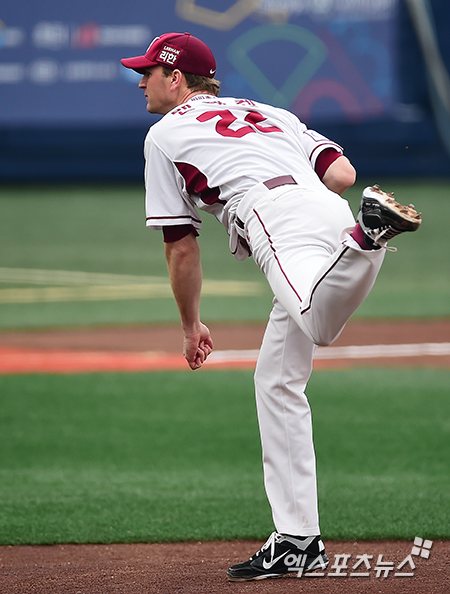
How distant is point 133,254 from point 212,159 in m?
12.1

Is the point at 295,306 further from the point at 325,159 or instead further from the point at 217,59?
Answer: the point at 217,59

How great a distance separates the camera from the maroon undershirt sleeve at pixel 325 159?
300 centimetres

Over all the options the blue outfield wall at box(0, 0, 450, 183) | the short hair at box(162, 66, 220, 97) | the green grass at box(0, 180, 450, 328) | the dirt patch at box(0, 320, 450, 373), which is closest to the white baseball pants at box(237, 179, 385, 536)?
the short hair at box(162, 66, 220, 97)

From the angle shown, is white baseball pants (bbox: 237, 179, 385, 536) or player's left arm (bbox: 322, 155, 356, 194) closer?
white baseball pants (bbox: 237, 179, 385, 536)

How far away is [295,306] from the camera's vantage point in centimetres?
252

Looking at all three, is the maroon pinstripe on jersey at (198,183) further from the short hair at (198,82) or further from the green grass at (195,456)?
the green grass at (195,456)

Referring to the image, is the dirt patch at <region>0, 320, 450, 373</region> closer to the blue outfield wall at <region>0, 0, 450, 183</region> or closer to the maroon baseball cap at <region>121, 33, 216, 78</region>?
the maroon baseball cap at <region>121, 33, 216, 78</region>

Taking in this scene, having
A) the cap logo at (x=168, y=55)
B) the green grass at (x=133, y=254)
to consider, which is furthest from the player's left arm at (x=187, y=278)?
the green grass at (x=133, y=254)

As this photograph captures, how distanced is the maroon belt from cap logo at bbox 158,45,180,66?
589 mm

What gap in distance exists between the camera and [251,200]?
2693mm

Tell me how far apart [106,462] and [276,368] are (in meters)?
2.05

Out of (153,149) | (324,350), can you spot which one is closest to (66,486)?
(153,149)

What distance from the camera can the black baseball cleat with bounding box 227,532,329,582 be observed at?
8.99 ft

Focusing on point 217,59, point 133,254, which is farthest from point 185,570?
point 217,59
